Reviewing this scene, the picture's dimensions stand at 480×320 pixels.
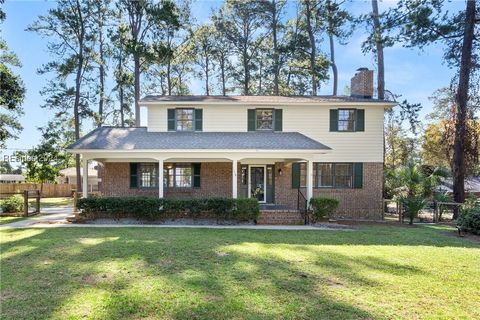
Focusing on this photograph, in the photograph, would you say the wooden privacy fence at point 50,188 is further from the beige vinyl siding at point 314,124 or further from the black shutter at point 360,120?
the black shutter at point 360,120

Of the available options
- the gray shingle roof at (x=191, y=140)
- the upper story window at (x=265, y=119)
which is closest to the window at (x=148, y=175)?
the gray shingle roof at (x=191, y=140)

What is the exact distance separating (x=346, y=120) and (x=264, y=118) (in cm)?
431

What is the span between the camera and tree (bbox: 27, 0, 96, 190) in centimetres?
2456

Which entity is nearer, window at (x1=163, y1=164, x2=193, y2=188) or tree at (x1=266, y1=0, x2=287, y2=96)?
window at (x1=163, y1=164, x2=193, y2=188)

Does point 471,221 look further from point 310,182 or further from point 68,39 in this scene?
point 68,39

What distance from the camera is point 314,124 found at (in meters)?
16.6

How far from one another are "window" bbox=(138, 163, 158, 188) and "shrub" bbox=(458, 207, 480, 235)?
13114 millimetres

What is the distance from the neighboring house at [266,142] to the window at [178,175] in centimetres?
5

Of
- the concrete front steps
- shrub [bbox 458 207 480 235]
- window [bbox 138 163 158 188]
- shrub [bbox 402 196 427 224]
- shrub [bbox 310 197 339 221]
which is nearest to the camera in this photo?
shrub [bbox 458 207 480 235]

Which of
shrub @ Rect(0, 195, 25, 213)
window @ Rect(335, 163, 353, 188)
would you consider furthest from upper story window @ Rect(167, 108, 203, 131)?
shrub @ Rect(0, 195, 25, 213)

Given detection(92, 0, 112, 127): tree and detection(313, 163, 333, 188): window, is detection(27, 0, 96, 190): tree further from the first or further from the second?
detection(313, 163, 333, 188): window

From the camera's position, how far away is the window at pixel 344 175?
16.3m

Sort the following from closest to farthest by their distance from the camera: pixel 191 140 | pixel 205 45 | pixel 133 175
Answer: pixel 191 140 < pixel 133 175 < pixel 205 45

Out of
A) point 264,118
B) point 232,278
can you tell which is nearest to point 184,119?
point 264,118
